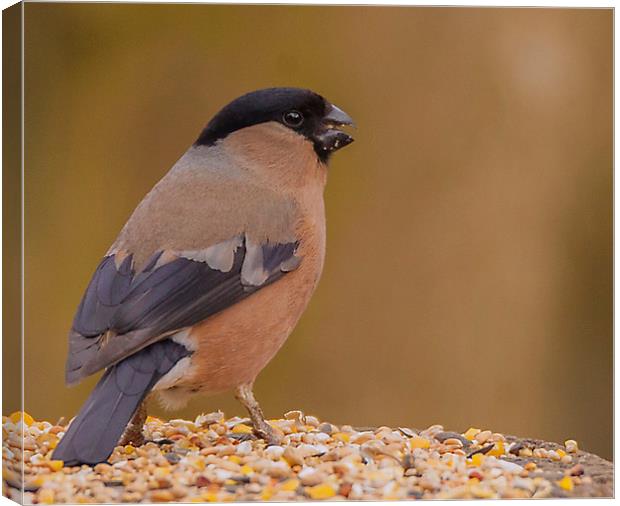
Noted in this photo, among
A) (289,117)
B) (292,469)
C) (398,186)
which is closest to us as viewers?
(292,469)

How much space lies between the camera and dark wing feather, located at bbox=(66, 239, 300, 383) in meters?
5.30

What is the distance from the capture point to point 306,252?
586 centimetres

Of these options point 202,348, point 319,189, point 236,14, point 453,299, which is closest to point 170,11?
point 236,14

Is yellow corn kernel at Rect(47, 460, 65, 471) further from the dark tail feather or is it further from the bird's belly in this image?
the bird's belly

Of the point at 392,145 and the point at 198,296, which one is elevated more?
the point at 392,145

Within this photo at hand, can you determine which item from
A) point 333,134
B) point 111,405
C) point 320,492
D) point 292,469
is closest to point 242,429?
point 292,469

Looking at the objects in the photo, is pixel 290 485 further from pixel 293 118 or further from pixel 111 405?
pixel 293 118

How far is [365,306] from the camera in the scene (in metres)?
6.66

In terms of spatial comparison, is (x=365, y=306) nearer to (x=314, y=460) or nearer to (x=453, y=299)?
(x=453, y=299)

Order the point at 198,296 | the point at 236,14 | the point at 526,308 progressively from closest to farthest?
the point at 198,296 → the point at 236,14 → the point at 526,308

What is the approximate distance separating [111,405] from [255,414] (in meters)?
0.79

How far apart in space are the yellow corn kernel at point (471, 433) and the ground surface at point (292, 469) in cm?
10

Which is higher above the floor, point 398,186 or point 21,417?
point 398,186

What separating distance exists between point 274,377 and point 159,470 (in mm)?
1177
